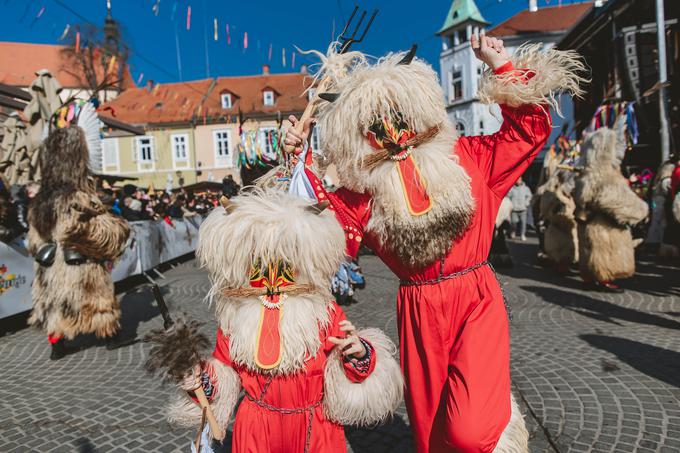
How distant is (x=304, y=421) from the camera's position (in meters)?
1.96

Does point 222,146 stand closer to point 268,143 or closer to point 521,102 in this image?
point 268,143

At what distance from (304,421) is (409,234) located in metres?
0.90

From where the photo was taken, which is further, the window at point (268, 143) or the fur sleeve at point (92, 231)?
the window at point (268, 143)

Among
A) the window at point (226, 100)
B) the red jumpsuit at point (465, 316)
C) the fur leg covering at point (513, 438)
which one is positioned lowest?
the fur leg covering at point (513, 438)

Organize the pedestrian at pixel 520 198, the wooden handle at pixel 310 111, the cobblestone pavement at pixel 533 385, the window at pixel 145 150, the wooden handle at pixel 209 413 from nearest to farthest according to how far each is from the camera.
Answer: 1. the wooden handle at pixel 209 413
2. the wooden handle at pixel 310 111
3. the cobblestone pavement at pixel 533 385
4. the pedestrian at pixel 520 198
5. the window at pixel 145 150

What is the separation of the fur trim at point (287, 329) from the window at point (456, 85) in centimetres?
3357

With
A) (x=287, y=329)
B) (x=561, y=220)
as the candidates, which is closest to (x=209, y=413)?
(x=287, y=329)

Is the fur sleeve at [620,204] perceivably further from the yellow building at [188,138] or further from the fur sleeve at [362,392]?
the yellow building at [188,138]

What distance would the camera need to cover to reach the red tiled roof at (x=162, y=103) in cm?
3325

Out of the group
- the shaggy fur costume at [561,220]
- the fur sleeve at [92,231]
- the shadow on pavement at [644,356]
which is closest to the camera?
the shadow on pavement at [644,356]

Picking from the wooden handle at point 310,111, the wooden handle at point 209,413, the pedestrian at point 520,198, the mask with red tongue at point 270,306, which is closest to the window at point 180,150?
the pedestrian at point 520,198

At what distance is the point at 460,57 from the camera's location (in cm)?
3341

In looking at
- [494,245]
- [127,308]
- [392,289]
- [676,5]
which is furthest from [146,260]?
[676,5]

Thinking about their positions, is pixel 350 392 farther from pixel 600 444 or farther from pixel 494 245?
pixel 494 245
